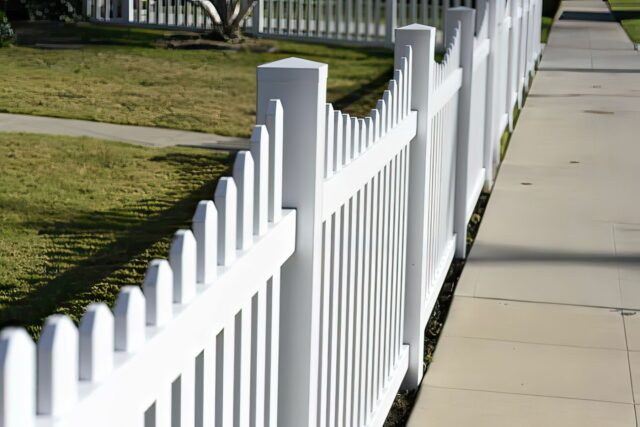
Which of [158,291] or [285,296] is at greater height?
[158,291]

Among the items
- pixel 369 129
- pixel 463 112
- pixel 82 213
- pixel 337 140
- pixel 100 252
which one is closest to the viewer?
pixel 337 140

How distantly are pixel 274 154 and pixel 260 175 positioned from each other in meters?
0.13

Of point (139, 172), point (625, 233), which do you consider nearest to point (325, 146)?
point (625, 233)

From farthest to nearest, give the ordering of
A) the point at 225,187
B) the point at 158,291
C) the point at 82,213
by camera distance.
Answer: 1. the point at 82,213
2. the point at 225,187
3. the point at 158,291

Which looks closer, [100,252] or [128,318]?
[128,318]

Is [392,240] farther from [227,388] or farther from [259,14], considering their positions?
[259,14]

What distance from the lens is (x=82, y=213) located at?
310 inches

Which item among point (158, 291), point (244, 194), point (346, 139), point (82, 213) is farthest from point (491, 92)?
point (158, 291)

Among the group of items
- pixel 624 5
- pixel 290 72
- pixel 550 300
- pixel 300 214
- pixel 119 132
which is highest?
pixel 624 5

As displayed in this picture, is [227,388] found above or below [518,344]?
above

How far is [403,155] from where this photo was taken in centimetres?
459

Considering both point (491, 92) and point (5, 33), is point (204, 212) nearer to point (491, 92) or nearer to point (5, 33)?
point (491, 92)

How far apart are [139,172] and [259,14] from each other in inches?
454

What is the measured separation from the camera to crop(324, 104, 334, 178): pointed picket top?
3.05 meters
